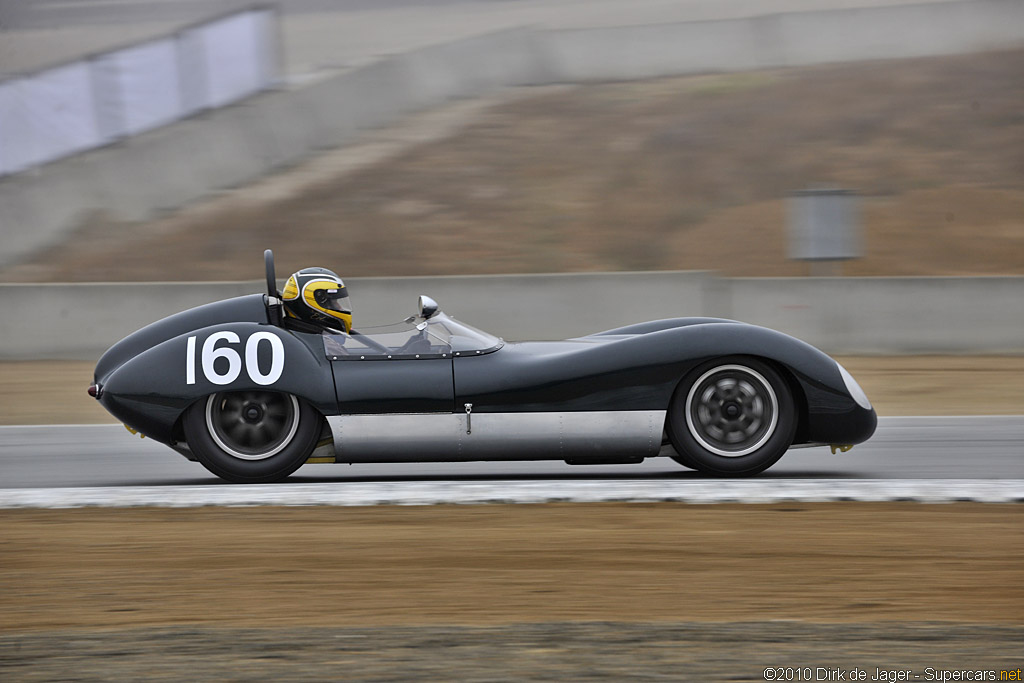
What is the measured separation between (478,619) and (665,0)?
125 feet

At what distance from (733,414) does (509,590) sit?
2291 mm

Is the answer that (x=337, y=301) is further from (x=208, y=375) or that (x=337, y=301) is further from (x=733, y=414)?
(x=733, y=414)

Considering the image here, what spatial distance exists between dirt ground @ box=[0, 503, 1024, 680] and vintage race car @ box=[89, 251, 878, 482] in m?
0.60

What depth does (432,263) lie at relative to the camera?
771 inches

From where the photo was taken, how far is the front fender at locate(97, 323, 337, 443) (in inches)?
248

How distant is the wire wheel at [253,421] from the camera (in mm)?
6402

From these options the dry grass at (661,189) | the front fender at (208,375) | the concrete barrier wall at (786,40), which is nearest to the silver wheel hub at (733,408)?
the front fender at (208,375)

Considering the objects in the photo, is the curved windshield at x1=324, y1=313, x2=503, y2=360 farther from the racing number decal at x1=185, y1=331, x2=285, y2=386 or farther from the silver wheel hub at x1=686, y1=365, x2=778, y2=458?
the silver wheel hub at x1=686, y1=365, x2=778, y2=458

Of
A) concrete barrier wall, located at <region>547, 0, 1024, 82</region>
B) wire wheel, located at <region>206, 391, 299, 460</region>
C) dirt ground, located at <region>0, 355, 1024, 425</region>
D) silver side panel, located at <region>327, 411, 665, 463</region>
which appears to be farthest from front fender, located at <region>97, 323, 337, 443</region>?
concrete barrier wall, located at <region>547, 0, 1024, 82</region>

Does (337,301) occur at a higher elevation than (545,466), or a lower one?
higher

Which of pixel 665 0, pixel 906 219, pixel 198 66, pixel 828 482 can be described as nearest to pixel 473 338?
pixel 828 482

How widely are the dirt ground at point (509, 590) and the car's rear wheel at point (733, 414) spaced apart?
633 mm

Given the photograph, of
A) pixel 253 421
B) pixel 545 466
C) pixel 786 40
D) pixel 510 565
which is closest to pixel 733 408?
pixel 545 466

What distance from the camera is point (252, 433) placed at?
6457 millimetres
